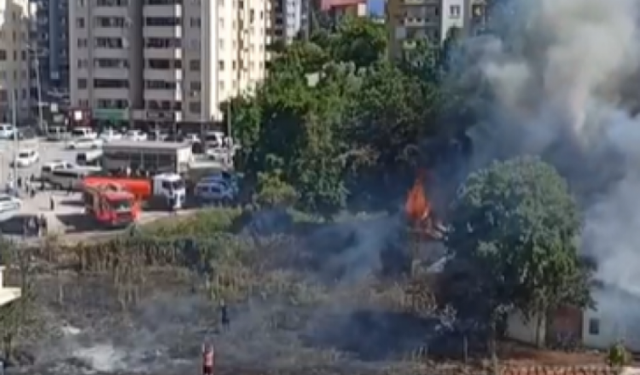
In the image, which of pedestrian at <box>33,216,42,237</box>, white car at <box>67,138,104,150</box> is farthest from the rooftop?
pedestrian at <box>33,216,42,237</box>

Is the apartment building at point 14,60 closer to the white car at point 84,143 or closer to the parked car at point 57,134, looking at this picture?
the parked car at point 57,134

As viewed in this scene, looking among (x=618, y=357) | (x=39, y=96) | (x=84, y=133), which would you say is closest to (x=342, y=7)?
(x=39, y=96)

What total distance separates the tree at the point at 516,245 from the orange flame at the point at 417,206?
323 cm

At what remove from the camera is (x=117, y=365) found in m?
9.23

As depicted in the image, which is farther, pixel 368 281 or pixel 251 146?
pixel 251 146

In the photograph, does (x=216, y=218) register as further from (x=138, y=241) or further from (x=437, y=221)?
(x=437, y=221)

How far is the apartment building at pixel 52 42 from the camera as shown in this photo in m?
28.9

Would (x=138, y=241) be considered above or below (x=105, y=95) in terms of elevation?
below

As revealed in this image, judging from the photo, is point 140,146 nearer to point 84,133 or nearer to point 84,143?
point 84,143

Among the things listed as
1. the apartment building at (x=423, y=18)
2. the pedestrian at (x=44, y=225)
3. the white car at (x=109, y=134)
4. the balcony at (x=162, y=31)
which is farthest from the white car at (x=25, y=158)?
the apartment building at (x=423, y=18)

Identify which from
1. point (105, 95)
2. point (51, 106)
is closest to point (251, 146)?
point (105, 95)

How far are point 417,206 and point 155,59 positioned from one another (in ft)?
33.7

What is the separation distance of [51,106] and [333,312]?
15.7 meters

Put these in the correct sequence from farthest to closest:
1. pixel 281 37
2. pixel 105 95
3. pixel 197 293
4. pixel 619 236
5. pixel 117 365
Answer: pixel 281 37, pixel 105 95, pixel 197 293, pixel 619 236, pixel 117 365
